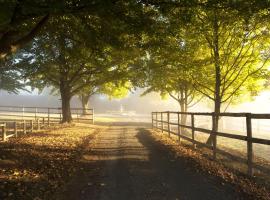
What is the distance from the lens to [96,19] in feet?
48.3

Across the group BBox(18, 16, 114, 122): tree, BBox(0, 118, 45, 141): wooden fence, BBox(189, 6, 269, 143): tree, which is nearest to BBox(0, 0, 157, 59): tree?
BBox(18, 16, 114, 122): tree

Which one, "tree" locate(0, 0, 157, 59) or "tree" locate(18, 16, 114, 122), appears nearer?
"tree" locate(0, 0, 157, 59)

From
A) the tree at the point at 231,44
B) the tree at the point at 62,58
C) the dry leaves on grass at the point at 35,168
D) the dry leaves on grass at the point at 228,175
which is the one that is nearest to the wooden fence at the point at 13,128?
the dry leaves on grass at the point at 35,168

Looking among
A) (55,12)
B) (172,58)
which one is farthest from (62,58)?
(55,12)

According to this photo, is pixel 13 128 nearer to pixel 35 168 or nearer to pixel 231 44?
pixel 35 168

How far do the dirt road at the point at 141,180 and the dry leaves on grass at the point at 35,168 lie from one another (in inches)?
16.7

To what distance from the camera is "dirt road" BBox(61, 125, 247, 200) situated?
27.3 feet

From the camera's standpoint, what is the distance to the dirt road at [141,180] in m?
8.34

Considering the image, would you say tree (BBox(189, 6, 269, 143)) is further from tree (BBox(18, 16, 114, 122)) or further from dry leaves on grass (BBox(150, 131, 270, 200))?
tree (BBox(18, 16, 114, 122))

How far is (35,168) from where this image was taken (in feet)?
33.8

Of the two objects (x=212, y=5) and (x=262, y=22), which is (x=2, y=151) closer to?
(x=212, y=5)

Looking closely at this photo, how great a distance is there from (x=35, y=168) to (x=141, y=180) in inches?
116

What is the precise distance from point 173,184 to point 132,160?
11.8 ft

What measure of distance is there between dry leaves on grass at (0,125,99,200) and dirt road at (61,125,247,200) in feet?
1.39
